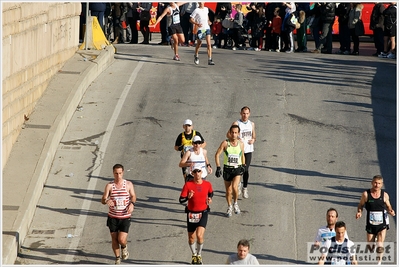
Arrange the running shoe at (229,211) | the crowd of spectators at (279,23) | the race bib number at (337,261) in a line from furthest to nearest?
1. the crowd of spectators at (279,23)
2. the running shoe at (229,211)
3. the race bib number at (337,261)

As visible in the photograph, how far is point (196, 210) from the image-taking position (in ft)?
46.3

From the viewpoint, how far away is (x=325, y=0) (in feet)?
95.1

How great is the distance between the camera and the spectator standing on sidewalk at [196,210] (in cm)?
1408

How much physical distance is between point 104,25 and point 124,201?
17706 millimetres

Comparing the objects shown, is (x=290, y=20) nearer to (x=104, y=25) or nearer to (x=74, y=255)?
(x=104, y=25)

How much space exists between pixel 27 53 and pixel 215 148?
15.8 feet

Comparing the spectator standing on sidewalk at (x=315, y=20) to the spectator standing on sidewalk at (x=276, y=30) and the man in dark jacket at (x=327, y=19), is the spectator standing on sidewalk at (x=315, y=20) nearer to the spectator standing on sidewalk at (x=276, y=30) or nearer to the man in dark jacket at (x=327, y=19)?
the man in dark jacket at (x=327, y=19)

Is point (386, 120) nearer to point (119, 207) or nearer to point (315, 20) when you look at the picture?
point (315, 20)

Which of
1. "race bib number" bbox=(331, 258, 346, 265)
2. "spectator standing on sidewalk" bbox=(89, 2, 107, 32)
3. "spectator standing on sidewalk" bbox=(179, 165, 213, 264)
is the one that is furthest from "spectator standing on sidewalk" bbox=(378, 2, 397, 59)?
"race bib number" bbox=(331, 258, 346, 265)

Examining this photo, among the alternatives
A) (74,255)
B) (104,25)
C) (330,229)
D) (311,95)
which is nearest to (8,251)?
(74,255)

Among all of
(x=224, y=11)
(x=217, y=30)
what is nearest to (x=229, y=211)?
(x=224, y=11)

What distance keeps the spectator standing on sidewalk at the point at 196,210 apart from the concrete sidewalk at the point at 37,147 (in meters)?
2.94

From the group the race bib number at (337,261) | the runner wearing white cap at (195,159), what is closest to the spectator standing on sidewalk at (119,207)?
the runner wearing white cap at (195,159)

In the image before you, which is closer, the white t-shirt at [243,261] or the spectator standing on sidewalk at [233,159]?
the white t-shirt at [243,261]
